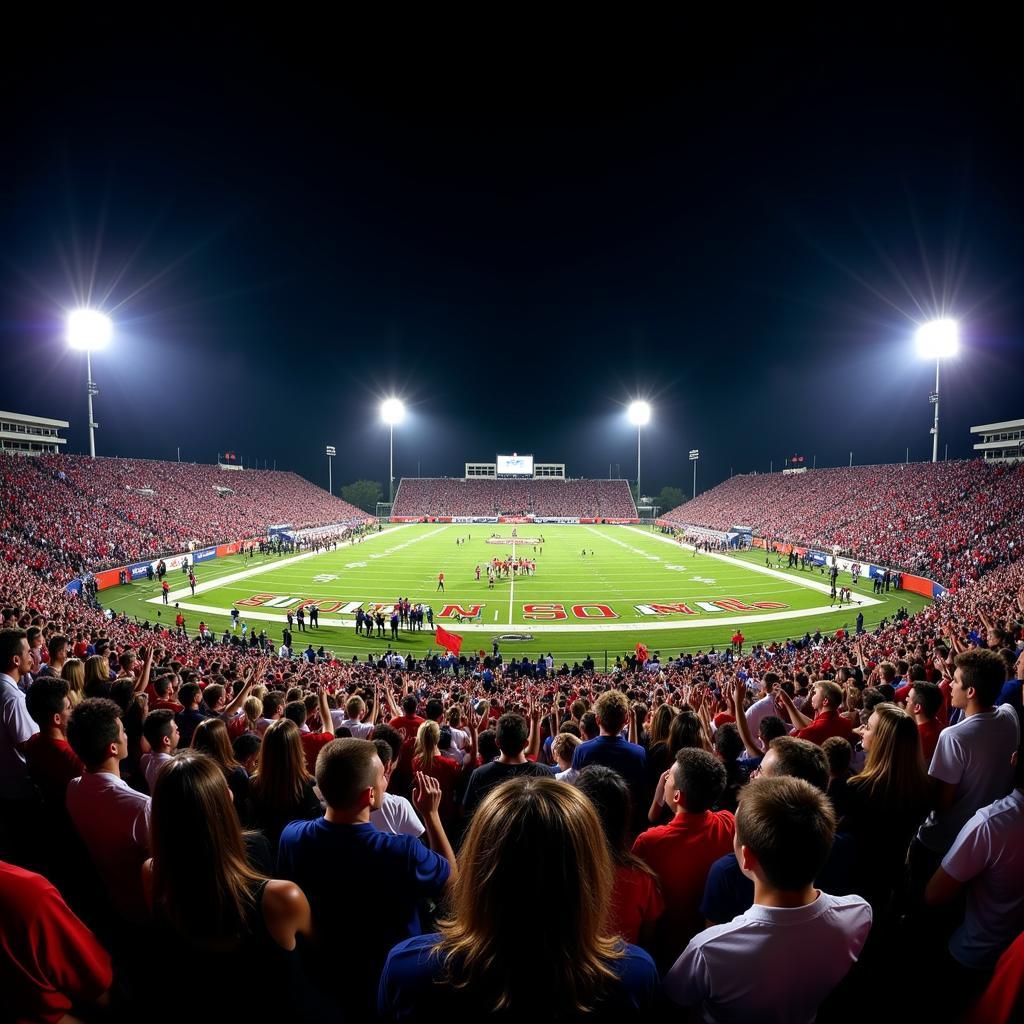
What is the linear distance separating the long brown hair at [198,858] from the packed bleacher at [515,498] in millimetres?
108459

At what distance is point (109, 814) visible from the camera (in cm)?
339

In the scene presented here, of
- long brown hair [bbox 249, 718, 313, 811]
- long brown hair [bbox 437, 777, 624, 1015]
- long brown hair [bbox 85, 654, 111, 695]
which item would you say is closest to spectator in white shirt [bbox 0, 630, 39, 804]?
long brown hair [bbox 249, 718, 313, 811]

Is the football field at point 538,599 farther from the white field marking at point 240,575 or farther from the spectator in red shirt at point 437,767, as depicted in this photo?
the spectator in red shirt at point 437,767

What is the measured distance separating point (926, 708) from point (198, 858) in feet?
20.8

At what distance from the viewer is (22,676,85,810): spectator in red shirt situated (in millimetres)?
4566

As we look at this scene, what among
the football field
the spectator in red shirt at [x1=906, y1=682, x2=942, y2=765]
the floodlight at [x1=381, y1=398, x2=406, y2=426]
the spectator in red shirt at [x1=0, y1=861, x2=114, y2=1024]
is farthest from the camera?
the floodlight at [x1=381, y1=398, x2=406, y2=426]

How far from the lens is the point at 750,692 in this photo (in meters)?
12.5

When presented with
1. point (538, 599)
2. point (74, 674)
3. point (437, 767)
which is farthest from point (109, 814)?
point (538, 599)

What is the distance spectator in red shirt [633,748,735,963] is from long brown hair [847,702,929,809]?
161cm

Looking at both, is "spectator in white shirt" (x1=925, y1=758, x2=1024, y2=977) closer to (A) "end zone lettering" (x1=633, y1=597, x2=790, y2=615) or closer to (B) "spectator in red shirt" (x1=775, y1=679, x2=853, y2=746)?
(B) "spectator in red shirt" (x1=775, y1=679, x2=853, y2=746)

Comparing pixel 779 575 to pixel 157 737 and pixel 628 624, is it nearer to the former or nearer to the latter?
pixel 628 624

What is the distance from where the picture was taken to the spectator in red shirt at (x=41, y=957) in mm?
1987

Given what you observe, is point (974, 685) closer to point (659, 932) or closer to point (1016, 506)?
point (659, 932)

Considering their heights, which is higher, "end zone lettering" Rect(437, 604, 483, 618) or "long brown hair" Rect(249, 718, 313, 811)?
"long brown hair" Rect(249, 718, 313, 811)
